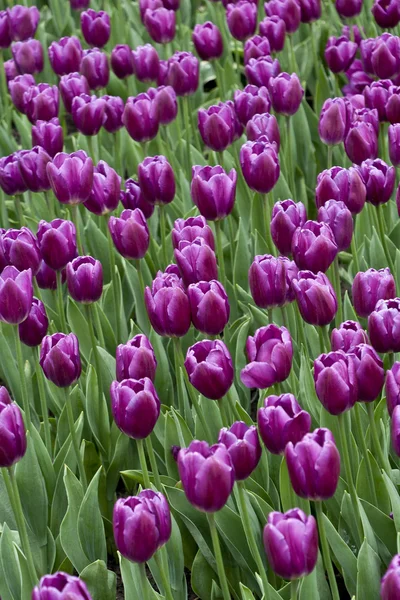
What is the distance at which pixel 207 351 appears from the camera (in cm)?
164

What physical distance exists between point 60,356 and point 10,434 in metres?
0.30

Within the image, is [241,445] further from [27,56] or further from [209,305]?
[27,56]

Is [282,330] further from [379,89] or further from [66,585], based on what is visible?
[379,89]

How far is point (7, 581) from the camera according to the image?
1.88m

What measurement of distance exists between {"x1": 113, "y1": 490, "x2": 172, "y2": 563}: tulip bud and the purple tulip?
0.93 metres

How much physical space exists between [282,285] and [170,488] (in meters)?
0.45

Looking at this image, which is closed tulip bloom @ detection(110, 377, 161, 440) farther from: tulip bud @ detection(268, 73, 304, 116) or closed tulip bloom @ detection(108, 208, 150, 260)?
tulip bud @ detection(268, 73, 304, 116)

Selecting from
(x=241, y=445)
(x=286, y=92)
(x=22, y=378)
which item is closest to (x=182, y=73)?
(x=286, y=92)

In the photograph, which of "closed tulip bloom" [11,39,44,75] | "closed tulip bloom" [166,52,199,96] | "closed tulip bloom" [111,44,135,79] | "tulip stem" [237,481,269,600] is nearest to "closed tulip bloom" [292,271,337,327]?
"tulip stem" [237,481,269,600]

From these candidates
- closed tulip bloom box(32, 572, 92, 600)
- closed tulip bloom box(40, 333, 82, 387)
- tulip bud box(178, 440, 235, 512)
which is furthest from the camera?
closed tulip bloom box(40, 333, 82, 387)

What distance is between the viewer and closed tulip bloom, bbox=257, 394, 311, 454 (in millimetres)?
1487

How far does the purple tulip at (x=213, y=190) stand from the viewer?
220cm

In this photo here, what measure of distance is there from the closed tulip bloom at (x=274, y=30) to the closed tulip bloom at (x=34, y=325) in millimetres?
1517

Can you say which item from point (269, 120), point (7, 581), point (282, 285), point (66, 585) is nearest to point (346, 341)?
point (282, 285)
